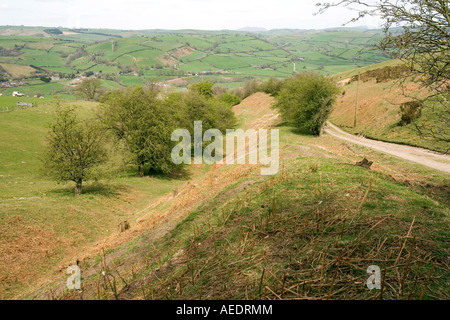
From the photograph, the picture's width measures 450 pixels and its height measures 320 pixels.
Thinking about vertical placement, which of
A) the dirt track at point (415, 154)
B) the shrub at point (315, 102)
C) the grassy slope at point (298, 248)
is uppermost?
the shrub at point (315, 102)

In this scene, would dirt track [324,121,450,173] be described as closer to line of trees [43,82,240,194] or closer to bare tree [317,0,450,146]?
bare tree [317,0,450,146]

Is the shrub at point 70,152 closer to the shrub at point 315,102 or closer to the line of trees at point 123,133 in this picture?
the line of trees at point 123,133

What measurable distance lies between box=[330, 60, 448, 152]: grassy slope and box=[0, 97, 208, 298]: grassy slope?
29865 mm

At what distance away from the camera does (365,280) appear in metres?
5.80

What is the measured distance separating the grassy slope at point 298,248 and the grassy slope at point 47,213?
5.60 m

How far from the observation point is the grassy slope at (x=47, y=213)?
15250mm

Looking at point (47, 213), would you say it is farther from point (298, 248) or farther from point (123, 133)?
point (298, 248)

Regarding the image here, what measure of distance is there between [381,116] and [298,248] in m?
45.5

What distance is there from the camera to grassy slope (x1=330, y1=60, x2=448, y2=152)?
3431cm

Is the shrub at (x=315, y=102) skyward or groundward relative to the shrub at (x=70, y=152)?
skyward

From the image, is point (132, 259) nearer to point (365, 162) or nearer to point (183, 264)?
point (183, 264)

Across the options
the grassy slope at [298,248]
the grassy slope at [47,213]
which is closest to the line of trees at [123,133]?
the grassy slope at [47,213]

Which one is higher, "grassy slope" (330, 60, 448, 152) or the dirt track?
"grassy slope" (330, 60, 448, 152)

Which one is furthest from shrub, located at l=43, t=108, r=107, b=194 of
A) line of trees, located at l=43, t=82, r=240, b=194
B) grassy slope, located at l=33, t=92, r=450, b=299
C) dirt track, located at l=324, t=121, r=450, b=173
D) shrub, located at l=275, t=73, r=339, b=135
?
shrub, located at l=275, t=73, r=339, b=135
